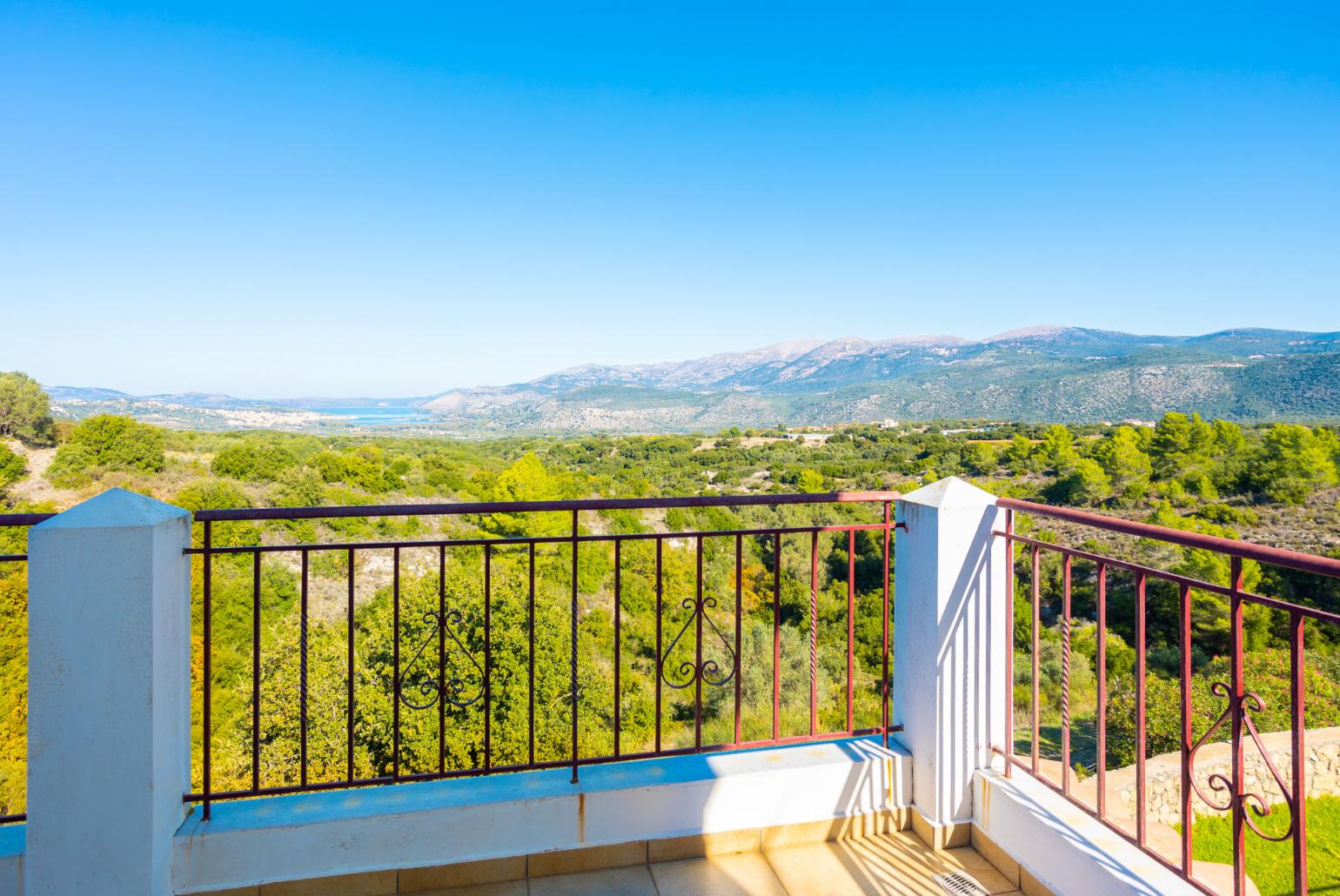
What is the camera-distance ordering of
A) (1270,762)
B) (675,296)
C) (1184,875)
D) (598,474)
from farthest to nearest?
(675,296), (598,474), (1184,875), (1270,762)

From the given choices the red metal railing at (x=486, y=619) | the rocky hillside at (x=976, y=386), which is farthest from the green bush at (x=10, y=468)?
the rocky hillside at (x=976, y=386)

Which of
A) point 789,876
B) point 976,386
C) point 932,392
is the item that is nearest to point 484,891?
point 789,876

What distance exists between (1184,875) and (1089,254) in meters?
45.9

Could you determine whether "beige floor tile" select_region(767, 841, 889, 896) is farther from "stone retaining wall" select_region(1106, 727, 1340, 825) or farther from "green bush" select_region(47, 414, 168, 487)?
"green bush" select_region(47, 414, 168, 487)

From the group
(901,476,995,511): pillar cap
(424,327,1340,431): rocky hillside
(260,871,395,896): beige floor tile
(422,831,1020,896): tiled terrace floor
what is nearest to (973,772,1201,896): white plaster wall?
(422,831,1020,896): tiled terrace floor

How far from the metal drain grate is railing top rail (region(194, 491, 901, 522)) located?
3.60 ft

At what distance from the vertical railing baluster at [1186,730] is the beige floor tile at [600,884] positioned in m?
1.27

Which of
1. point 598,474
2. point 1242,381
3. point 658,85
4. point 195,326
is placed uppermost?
point 658,85

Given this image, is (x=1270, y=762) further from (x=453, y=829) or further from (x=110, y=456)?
(x=110, y=456)

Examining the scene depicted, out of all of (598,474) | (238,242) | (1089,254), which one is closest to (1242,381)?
(1089,254)

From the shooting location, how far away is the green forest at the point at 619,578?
11078 millimetres

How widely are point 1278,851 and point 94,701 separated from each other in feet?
15.2

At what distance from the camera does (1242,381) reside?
1607 inches

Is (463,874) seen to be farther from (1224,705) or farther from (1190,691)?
(1224,705)
